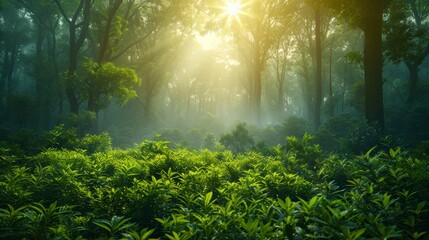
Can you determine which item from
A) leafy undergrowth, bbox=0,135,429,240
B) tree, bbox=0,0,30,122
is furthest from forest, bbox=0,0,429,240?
tree, bbox=0,0,30,122

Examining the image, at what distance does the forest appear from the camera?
3.43m

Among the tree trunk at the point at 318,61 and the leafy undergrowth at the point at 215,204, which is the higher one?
the tree trunk at the point at 318,61

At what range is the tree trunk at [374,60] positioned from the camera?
40.1ft

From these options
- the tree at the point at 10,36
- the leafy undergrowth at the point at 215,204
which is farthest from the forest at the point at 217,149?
the tree at the point at 10,36

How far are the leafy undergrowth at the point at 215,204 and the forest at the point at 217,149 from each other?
2 centimetres

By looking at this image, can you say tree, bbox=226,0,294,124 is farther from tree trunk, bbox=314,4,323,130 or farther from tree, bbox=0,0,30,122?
tree, bbox=0,0,30,122

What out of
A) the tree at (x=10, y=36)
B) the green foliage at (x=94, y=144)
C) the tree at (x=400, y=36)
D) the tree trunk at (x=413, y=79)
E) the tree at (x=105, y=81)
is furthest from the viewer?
the tree at (x=10, y=36)

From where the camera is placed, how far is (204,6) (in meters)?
23.6

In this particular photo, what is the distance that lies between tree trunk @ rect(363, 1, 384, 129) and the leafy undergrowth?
289 inches

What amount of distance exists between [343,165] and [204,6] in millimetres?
20501

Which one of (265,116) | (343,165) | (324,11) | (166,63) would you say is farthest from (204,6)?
(265,116)

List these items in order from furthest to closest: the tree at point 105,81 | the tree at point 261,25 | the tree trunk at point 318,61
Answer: the tree at point 261,25
the tree trunk at point 318,61
the tree at point 105,81

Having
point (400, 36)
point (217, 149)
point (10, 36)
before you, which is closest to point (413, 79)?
point (400, 36)

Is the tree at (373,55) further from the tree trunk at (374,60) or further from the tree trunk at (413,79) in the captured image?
the tree trunk at (413,79)
